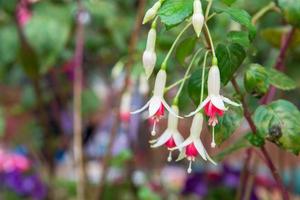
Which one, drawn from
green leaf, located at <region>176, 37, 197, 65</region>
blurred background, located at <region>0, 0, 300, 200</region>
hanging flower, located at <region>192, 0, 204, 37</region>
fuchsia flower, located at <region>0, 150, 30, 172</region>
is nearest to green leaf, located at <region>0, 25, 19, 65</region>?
blurred background, located at <region>0, 0, 300, 200</region>

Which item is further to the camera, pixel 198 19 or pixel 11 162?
pixel 11 162

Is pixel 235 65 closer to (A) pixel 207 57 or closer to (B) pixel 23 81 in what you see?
(A) pixel 207 57

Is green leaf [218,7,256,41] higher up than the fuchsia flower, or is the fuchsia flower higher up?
green leaf [218,7,256,41]

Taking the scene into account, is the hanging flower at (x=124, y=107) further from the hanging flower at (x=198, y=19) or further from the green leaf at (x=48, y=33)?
the hanging flower at (x=198, y=19)

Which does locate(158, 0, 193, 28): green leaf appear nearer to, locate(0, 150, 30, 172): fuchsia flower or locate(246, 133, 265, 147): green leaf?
locate(246, 133, 265, 147): green leaf

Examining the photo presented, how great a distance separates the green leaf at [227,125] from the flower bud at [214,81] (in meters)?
0.06

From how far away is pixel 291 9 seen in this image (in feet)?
2.06

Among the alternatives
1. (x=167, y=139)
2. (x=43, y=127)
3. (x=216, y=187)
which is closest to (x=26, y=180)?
(x=43, y=127)

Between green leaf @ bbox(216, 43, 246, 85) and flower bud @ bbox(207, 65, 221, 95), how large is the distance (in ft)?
0.10

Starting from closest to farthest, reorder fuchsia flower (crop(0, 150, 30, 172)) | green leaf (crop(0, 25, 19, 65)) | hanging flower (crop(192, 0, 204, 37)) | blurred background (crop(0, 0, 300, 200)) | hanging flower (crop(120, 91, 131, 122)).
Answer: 1. hanging flower (crop(192, 0, 204, 37))
2. hanging flower (crop(120, 91, 131, 122))
3. blurred background (crop(0, 0, 300, 200))
4. green leaf (crop(0, 25, 19, 65))
5. fuchsia flower (crop(0, 150, 30, 172))

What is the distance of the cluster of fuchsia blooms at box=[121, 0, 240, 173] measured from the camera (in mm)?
499

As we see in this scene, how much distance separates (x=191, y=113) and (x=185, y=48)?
0.32ft

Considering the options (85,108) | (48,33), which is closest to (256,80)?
(48,33)

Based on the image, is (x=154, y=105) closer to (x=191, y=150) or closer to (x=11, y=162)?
(x=191, y=150)
